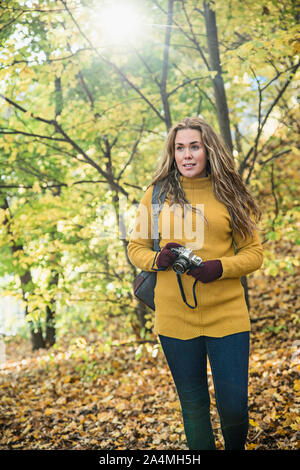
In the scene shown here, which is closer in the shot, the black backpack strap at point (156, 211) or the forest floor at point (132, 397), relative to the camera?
the black backpack strap at point (156, 211)

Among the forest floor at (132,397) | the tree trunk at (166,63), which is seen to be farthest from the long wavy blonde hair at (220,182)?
the tree trunk at (166,63)

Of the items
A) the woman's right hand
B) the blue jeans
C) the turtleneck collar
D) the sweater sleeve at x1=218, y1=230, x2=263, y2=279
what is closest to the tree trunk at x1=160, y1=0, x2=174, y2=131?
the turtleneck collar

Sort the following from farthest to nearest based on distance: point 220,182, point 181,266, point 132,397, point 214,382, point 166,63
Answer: point 132,397, point 166,63, point 220,182, point 214,382, point 181,266

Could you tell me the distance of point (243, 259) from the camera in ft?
6.70

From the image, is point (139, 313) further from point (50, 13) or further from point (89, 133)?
point (50, 13)

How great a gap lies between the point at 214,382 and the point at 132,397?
9.07ft

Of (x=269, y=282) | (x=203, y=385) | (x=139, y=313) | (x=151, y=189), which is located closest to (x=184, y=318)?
(x=203, y=385)

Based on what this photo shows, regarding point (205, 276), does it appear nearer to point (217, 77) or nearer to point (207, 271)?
point (207, 271)

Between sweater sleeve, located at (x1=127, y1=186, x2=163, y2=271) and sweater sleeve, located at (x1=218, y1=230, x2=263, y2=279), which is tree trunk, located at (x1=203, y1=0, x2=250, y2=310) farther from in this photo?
sweater sleeve, located at (x1=127, y1=186, x2=163, y2=271)

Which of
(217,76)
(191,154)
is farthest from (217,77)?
(191,154)

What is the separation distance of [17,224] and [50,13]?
2.41 m

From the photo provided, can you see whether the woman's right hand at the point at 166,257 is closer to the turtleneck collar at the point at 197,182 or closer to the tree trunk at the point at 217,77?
the turtleneck collar at the point at 197,182

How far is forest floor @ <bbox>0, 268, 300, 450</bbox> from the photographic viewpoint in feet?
10.6

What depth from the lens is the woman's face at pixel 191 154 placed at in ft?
7.09
